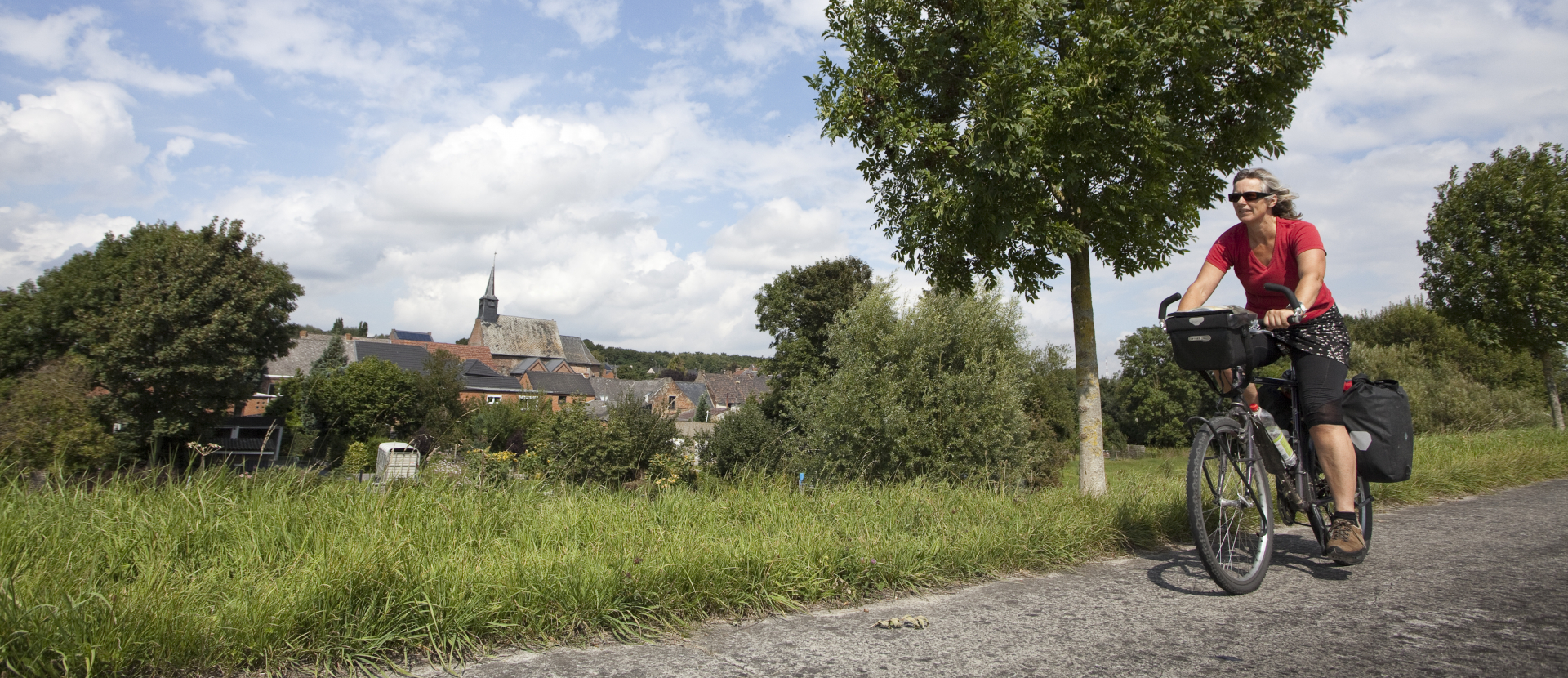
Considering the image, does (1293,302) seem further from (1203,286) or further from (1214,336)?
(1203,286)

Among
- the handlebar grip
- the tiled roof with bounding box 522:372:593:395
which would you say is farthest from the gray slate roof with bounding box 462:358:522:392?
the handlebar grip

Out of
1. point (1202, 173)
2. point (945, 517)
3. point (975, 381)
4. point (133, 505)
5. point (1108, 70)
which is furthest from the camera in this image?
point (975, 381)

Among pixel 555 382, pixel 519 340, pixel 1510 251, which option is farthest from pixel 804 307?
pixel 519 340

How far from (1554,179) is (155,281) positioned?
46.4m

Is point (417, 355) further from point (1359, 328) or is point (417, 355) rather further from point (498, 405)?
point (1359, 328)

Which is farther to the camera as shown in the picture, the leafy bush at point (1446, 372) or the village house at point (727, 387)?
the village house at point (727, 387)

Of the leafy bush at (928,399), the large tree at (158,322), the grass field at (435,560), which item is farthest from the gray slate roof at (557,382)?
the grass field at (435,560)

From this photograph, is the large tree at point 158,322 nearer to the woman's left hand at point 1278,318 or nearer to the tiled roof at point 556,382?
the woman's left hand at point 1278,318

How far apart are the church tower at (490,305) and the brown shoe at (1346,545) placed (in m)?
127

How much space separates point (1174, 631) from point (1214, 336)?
129 cm

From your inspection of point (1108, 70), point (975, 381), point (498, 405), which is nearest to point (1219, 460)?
point (1108, 70)

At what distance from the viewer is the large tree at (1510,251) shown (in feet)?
44.7

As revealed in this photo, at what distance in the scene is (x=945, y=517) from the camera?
4.02 metres

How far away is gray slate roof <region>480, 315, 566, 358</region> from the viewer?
11788cm
